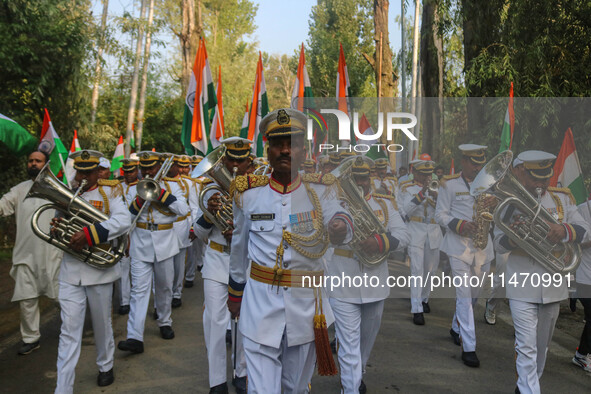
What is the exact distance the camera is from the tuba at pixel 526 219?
4527 millimetres

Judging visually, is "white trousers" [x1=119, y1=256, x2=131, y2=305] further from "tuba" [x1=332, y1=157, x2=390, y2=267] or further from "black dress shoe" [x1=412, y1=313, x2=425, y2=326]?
"tuba" [x1=332, y1=157, x2=390, y2=267]

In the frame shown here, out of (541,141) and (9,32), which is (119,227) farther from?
(9,32)

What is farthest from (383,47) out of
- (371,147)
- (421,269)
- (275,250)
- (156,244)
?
(275,250)

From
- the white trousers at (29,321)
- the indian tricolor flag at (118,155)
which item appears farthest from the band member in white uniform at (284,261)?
the indian tricolor flag at (118,155)

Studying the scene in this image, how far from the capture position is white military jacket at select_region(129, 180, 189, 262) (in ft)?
21.5

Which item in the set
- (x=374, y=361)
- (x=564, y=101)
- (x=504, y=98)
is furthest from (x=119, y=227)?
(x=564, y=101)

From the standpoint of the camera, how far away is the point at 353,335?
15.2ft

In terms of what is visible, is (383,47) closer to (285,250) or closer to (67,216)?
(67,216)

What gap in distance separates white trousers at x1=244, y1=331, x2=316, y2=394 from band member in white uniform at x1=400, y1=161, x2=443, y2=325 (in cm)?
480

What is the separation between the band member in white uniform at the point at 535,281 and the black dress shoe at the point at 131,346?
Answer: 156 inches

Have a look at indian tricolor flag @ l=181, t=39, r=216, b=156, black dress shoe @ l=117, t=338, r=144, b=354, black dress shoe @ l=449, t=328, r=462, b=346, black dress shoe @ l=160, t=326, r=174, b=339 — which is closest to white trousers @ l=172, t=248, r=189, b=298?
black dress shoe @ l=160, t=326, r=174, b=339

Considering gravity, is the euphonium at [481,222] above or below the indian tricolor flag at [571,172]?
below

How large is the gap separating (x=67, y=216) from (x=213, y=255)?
1392mm

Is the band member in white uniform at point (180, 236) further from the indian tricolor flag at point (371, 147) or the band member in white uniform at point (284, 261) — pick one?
the band member in white uniform at point (284, 261)
